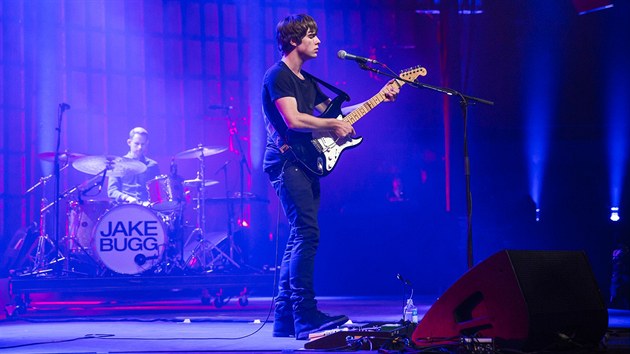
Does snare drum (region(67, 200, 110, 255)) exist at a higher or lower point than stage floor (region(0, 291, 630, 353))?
higher

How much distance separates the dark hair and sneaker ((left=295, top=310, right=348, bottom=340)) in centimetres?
159

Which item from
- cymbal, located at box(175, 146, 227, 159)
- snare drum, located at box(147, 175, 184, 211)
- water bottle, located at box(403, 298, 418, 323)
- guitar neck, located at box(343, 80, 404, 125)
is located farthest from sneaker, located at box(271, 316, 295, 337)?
cymbal, located at box(175, 146, 227, 159)

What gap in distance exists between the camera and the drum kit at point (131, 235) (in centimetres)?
725

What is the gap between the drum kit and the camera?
286 inches

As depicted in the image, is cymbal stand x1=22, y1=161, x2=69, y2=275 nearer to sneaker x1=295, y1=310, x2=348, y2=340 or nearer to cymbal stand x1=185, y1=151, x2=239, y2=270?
cymbal stand x1=185, y1=151, x2=239, y2=270

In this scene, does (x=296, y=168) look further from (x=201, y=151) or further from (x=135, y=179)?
(x=135, y=179)

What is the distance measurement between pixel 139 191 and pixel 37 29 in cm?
246

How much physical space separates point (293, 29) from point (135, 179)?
4801 mm

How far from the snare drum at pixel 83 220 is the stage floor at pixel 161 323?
692mm

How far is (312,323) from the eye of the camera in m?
4.12

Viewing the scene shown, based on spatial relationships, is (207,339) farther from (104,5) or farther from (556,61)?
(556,61)

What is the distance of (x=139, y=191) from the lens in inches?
333

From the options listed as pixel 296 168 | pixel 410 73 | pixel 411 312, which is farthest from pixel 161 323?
pixel 410 73

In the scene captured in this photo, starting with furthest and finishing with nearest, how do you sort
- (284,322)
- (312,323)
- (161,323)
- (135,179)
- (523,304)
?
(135,179), (161,323), (284,322), (312,323), (523,304)
